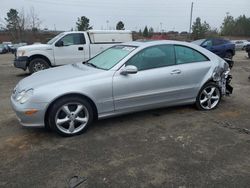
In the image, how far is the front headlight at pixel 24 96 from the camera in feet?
13.7

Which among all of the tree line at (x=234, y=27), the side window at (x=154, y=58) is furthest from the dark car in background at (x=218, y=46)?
the tree line at (x=234, y=27)

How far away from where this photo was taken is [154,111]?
5629mm

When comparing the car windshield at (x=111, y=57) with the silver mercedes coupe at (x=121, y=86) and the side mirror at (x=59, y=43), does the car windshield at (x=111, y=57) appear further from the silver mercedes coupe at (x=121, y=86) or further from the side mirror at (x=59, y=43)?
the side mirror at (x=59, y=43)

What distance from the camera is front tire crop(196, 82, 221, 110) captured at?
5570 millimetres

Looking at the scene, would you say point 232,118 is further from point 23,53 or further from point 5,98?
point 23,53

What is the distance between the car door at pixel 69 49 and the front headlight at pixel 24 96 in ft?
22.7

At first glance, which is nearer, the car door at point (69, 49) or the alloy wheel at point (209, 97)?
the alloy wheel at point (209, 97)

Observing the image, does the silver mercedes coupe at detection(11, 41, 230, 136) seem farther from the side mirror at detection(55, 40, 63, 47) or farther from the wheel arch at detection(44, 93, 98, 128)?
the side mirror at detection(55, 40, 63, 47)

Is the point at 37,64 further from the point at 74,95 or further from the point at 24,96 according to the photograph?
the point at 74,95

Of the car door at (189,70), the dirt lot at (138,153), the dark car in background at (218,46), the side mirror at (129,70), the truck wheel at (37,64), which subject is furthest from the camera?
the dark car in background at (218,46)

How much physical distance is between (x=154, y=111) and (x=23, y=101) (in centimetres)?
256

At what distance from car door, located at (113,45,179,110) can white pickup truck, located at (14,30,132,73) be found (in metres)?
6.66

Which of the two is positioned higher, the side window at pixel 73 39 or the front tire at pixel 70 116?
the side window at pixel 73 39

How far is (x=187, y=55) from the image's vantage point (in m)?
5.42
